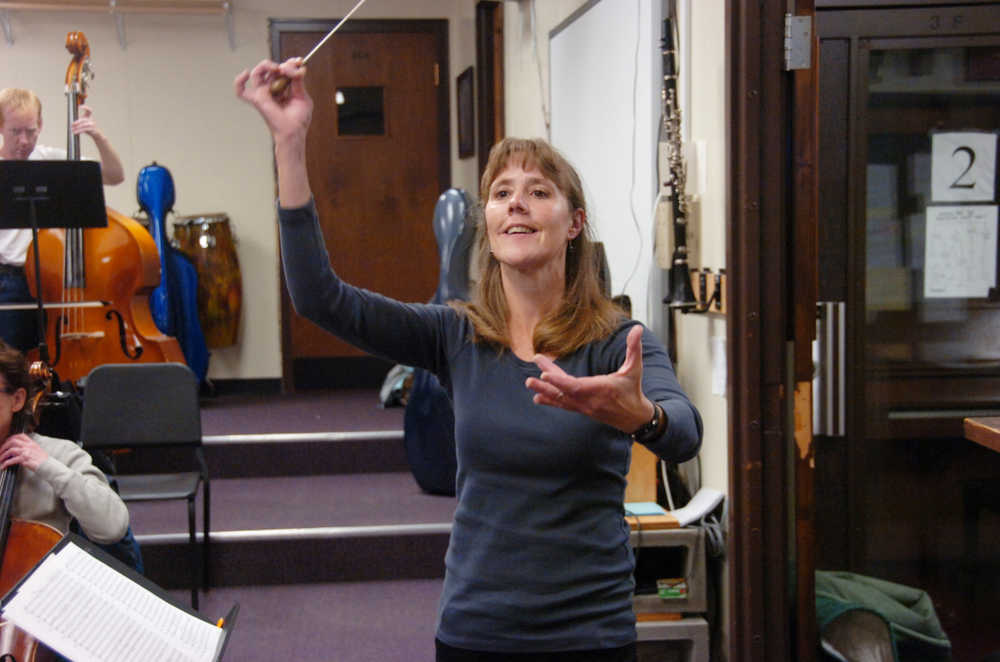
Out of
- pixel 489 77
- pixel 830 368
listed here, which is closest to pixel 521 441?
pixel 830 368

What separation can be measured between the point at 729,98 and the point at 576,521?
4.86 feet

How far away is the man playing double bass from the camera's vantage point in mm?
3576

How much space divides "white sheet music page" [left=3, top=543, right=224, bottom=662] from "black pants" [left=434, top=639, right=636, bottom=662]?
53cm

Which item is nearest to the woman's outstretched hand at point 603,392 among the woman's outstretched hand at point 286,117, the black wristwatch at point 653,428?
the black wristwatch at point 653,428

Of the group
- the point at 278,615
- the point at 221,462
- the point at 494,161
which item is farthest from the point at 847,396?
the point at 221,462

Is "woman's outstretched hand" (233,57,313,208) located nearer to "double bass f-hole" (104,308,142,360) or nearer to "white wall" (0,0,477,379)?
"double bass f-hole" (104,308,142,360)

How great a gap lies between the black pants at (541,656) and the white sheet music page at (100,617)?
531 millimetres

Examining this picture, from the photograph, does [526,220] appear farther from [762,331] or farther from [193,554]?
[193,554]

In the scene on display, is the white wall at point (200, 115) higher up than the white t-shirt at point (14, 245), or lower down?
higher up

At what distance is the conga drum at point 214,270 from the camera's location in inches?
218

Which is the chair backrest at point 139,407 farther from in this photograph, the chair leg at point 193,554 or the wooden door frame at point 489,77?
the wooden door frame at point 489,77

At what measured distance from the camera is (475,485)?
1.23m

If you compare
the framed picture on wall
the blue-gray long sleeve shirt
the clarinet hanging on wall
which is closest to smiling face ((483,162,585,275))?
the blue-gray long sleeve shirt

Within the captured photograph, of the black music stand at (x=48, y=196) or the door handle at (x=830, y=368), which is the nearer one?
the door handle at (x=830, y=368)
